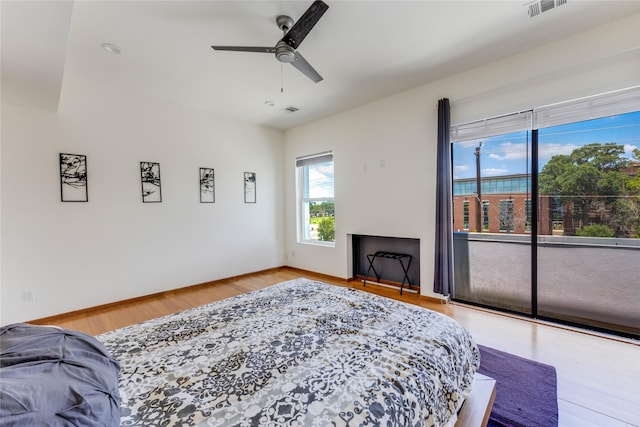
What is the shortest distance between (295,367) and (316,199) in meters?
4.10

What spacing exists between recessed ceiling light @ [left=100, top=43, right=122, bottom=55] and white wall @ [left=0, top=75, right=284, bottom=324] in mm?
1053

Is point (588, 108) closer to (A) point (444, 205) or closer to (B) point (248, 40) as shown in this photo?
(A) point (444, 205)

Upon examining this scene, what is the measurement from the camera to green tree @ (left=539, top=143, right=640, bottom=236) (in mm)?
2418

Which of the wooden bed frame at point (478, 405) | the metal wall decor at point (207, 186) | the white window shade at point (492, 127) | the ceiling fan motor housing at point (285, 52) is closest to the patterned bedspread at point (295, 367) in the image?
the wooden bed frame at point (478, 405)

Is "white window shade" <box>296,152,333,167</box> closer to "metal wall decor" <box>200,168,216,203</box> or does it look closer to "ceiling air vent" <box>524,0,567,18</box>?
"metal wall decor" <box>200,168,216,203</box>

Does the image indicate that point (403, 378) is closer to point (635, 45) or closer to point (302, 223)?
point (635, 45)

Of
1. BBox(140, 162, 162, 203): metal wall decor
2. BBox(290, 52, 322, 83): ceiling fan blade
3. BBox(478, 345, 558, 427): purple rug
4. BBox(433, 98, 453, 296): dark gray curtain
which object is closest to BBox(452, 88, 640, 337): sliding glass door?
BBox(433, 98, 453, 296): dark gray curtain

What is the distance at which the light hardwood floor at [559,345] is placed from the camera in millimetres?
1637

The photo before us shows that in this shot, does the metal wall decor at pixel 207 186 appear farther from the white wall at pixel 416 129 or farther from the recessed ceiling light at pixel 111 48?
the recessed ceiling light at pixel 111 48

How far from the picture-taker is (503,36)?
247 cm

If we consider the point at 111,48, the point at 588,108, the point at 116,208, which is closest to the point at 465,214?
the point at 588,108

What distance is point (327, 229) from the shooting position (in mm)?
4938

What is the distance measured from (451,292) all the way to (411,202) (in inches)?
48.8

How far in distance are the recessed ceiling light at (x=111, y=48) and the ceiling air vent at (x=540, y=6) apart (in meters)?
3.57
